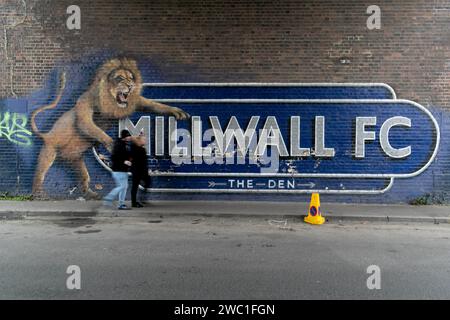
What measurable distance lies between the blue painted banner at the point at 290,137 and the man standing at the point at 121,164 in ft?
4.04

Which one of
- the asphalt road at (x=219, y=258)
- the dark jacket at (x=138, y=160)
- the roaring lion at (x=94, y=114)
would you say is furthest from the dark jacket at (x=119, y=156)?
the roaring lion at (x=94, y=114)

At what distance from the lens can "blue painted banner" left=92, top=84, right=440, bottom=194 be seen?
37.0 feet

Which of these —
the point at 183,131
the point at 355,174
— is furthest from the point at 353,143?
the point at 183,131

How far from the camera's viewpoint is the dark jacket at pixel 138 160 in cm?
1071

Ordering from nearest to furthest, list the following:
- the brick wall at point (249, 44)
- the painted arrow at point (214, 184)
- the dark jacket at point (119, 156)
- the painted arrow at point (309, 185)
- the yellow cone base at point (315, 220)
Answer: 1. the yellow cone base at point (315, 220)
2. the dark jacket at point (119, 156)
3. the brick wall at point (249, 44)
4. the painted arrow at point (309, 185)
5. the painted arrow at point (214, 184)

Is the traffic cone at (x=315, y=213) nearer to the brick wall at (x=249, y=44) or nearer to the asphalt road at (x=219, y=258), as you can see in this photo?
the asphalt road at (x=219, y=258)

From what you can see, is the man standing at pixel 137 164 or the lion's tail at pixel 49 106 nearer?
the man standing at pixel 137 164

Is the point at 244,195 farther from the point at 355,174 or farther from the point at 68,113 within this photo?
the point at 68,113

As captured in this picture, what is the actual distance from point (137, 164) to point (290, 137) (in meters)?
3.97

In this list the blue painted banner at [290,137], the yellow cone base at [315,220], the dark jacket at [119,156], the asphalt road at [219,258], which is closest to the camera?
the asphalt road at [219,258]

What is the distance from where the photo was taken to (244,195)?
1153 cm

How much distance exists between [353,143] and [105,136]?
21.4ft
